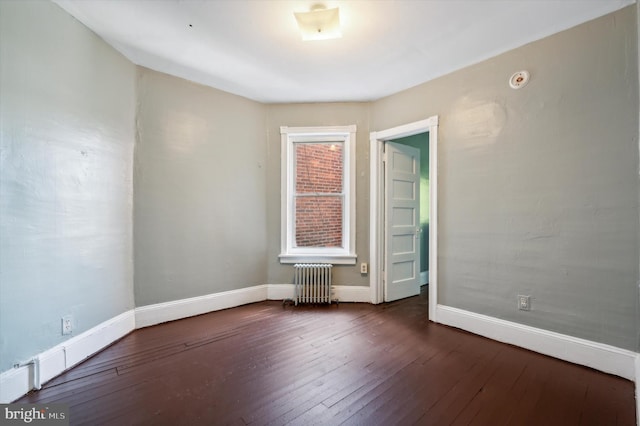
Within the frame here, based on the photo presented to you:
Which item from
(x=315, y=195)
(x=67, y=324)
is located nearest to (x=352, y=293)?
(x=315, y=195)

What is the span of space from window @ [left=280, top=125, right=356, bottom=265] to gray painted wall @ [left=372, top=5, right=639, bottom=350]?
4.20 feet

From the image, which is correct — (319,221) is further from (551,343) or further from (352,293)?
(551,343)

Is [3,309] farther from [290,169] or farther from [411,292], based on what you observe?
[411,292]

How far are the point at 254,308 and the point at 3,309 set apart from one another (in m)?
2.13

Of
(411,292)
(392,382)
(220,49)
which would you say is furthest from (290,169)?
(392,382)

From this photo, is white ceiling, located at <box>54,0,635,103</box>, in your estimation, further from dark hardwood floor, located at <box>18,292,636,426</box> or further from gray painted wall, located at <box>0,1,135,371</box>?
dark hardwood floor, located at <box>18,292,636,426</box>

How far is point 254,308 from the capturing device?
338cm

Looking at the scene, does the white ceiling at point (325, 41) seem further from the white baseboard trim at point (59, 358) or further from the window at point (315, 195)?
the white baseboard trim at point (59, 358)

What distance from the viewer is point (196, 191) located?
3164mm

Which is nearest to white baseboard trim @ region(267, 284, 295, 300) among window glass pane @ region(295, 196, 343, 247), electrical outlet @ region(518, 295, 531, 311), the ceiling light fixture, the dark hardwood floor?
window glass pane @ region(295, 196, 343, 247)

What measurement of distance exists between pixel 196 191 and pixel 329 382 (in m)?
2.41

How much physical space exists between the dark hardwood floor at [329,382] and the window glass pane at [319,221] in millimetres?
1328

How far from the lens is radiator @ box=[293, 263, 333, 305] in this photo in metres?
3.53

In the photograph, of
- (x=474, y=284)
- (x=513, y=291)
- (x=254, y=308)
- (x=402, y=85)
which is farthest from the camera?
(x=254, y=308)
